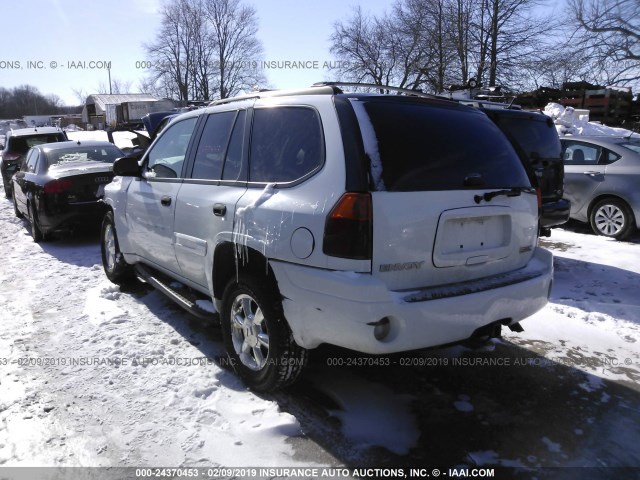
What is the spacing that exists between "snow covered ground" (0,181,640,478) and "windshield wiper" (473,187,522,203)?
1327mm

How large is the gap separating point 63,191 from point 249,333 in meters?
5.60

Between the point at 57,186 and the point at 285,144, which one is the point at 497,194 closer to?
the point at 285,144

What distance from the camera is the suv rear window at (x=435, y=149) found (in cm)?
271

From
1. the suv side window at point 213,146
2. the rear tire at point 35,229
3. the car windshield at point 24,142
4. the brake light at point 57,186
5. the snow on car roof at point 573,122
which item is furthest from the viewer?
the snow on car roof at point 573,122

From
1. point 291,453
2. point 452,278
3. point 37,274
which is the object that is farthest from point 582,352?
point 37,274

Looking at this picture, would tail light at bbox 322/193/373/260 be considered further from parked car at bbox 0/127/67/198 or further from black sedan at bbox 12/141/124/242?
parked car at bbox 0/127/67/198

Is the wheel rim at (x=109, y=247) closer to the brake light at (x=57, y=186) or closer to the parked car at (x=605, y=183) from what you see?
the brake light at (x=57, y=186)

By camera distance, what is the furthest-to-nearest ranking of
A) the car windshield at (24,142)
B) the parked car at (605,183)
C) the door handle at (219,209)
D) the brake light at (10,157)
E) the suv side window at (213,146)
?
the car windshield at (24,142)
the brake light at (10,157)
the parked car at (605,183)
the suv side window at (213,146)
the door handle at (219,209)

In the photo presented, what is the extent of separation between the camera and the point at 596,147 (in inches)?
318

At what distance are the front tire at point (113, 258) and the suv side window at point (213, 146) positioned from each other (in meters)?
2.04

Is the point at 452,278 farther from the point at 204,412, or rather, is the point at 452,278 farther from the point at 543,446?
the point at 204,412

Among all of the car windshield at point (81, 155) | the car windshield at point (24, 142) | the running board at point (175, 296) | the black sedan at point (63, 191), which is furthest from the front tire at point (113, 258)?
the car windshield at point (24, 142)

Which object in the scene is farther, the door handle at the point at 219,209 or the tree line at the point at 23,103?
the tree line at the point at 23,103

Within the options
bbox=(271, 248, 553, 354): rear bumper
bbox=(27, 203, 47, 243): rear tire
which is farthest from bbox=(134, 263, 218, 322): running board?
bbox=(27, 203, 47, 243): rear tire
